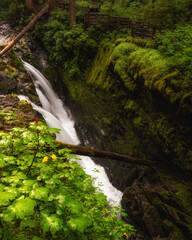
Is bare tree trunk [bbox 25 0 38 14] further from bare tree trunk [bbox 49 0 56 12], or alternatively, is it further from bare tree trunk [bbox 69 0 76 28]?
bare tree trunk [bbox 69 0 76 28]

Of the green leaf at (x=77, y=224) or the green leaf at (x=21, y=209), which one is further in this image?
the green leaf at (x=77, y=224)

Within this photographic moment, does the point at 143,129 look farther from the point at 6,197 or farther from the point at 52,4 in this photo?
the point at 52,4

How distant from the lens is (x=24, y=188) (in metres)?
1.54

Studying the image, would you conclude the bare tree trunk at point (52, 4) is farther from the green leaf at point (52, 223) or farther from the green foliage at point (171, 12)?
the green leaf at point (52, 223)

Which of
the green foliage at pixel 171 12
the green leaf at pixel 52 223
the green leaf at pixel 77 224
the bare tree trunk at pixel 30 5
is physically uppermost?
the bare tree trunk at pixel 30 5

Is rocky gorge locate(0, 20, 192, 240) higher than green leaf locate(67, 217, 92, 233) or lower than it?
lower

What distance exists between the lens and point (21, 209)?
1.28 metres

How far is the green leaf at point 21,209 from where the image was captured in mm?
1236

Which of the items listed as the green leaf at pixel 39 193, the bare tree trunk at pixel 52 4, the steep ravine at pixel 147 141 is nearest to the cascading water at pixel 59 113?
the steep ravine at pixel 147 141

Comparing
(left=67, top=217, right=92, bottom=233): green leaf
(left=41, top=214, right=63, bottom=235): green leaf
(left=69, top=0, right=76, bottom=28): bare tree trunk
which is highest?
(left=69, top=0, right=76, bottom=28): bare tree trunk

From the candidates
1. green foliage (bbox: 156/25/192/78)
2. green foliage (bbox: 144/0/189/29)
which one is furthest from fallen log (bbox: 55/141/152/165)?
green foliage (bbox: 144/0/189/29)

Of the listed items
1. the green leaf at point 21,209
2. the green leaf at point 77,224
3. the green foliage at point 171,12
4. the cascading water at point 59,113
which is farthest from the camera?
the cascading water at point 59,113

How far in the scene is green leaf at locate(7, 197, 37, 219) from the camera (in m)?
1.24

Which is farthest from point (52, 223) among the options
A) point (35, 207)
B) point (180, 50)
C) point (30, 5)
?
point (30, 5)
